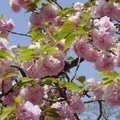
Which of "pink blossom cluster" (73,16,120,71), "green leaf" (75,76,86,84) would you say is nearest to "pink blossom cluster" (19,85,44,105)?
"pink blossom cluster" (73,16,120,71)

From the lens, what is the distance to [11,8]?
6.00 metres

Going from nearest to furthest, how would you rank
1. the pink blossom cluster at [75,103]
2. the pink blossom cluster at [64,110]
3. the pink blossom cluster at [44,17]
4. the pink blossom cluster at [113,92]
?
the pink blossom cluster at [113,92] < the pink blossom cluster at [75,103] < the pink blossom cluster at [64,110] < the pink blossom cluster at [44,17]

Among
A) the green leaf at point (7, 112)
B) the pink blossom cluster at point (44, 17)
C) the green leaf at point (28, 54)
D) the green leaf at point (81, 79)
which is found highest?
the pink blossom cluster at point (44, 17)

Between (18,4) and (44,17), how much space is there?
70 cm

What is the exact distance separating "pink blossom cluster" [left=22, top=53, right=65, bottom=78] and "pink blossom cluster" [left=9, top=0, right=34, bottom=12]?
6.41 ft

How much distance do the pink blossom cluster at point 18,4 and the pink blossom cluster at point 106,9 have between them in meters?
1.21

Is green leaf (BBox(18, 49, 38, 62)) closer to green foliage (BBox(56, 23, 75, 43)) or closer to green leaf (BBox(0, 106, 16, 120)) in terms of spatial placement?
green foliage (BBox(56, 23, 75, 43))

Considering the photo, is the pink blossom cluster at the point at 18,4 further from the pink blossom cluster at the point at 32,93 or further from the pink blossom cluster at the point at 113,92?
the pink blossom cluster at the point at 113,92

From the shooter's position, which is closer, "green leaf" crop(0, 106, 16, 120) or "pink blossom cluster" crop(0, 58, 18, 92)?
"green leaf" crop(0, 106, 16, 120)

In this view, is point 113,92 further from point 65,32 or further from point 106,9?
point 106,9

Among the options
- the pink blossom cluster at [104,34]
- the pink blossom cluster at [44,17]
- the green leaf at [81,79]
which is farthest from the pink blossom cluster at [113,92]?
the pink blossom cluster at [44,17]

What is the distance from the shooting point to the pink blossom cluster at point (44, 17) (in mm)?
4738

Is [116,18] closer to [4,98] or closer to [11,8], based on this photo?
[4,98]

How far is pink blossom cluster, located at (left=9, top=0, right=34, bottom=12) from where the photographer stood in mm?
5078
